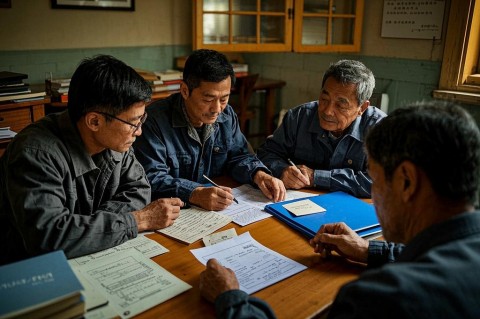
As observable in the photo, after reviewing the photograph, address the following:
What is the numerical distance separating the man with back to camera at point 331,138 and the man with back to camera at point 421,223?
854 mm

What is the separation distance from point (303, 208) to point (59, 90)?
7.12 ft

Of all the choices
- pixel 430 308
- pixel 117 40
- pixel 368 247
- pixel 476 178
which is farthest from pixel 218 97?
pixel 117 40

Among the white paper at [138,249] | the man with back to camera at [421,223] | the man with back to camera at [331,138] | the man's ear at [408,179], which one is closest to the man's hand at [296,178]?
the man with back to camera at [331,138]

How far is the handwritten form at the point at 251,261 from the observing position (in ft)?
3.75

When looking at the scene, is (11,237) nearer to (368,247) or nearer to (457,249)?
(368,247)

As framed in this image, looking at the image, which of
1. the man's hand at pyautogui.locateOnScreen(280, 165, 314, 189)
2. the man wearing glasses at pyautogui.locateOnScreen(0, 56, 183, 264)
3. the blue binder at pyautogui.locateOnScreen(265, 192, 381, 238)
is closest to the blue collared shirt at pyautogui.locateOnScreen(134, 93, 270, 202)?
the man's hand at pyautogui.locateOnScreen(280, 165, 314, 189)

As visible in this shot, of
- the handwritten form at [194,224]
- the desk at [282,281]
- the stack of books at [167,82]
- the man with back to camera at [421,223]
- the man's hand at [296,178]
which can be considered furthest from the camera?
the stack of books at [167,82]

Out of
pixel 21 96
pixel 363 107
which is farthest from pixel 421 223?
pixel 21 96

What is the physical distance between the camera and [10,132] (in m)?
2.64

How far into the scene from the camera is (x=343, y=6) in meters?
3.54

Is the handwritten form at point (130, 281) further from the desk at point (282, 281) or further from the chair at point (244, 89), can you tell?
the chair at point (244, 89)

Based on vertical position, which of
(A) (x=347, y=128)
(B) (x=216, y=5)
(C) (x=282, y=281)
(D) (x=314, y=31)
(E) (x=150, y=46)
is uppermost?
(B) (x=216, y=5)

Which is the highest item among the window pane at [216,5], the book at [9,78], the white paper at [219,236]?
the window pane at [216,5]

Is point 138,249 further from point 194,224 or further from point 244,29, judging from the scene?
point 244,29
